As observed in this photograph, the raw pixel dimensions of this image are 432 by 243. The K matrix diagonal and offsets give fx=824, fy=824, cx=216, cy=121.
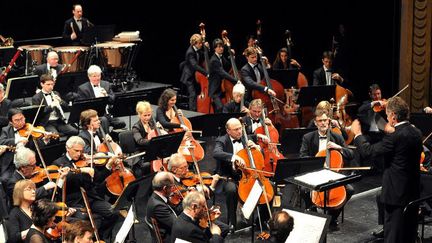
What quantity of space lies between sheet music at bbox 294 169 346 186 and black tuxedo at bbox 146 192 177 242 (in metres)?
1.18

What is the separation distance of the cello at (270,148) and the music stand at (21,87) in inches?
128

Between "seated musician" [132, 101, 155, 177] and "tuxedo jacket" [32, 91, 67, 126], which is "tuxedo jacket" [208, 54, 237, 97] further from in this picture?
"seated musician" [132, 101, 155, 177]

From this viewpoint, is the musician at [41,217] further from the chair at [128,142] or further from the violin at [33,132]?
the chair at [128,142]

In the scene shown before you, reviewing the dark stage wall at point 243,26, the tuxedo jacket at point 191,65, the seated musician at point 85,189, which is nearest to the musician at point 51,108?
the seated musician at point 85,189

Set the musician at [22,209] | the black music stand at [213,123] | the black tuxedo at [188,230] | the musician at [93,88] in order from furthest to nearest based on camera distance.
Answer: the musician at [93,88], the black music stand at [213,123], the musician at [22,209], the black tuxedo at [188,230]

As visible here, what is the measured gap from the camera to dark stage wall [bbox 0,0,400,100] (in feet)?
42.4

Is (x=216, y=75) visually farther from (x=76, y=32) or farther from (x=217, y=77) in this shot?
(x=76, y=32)

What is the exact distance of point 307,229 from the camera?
6672mm

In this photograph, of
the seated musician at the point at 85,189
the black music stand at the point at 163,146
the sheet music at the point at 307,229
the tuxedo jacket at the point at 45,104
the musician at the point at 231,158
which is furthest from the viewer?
the tuxedo jacket at the point at 45,104

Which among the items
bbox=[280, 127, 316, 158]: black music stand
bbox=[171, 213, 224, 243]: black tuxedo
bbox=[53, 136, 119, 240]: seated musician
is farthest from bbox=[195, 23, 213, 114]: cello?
bbox=[171, 213, 224, 243]: black tuxedo

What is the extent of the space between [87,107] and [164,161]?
134 centimetres

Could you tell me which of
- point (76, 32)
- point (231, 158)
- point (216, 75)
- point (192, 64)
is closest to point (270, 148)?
point (231, 158)

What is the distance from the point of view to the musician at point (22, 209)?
7144 millimetres

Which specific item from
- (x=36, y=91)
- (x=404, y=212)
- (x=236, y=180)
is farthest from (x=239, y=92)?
(x=404, y=212)
